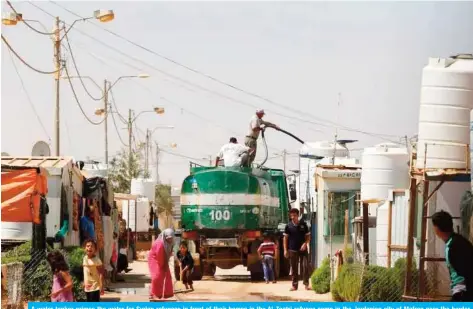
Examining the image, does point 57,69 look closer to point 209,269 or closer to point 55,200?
point 209,269

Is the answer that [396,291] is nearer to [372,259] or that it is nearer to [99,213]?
[372,259]

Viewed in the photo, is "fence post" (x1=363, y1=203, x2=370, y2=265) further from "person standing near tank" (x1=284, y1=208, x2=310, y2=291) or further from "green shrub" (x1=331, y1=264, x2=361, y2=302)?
"green shrub" (x1=331, y1=264, x2=361, y2=302)

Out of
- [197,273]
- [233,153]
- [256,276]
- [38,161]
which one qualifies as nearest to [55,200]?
[38,161]

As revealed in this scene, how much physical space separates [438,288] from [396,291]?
70 centimetres

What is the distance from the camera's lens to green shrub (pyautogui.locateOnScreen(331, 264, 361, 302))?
16641 millimetres

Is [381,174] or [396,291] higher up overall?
[381,174]

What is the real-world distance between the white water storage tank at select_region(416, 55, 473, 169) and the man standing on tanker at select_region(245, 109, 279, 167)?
34.6 ft

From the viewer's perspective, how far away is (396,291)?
16219 mm

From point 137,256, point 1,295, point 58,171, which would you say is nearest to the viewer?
point 1,295

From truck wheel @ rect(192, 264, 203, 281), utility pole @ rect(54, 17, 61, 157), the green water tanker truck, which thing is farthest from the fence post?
utility pole @ rect(54, 17, 61, 157)

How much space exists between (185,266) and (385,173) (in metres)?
4.70

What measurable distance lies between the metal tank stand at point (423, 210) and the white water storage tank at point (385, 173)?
6788mm

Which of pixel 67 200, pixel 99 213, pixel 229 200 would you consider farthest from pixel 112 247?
pixel 67 200

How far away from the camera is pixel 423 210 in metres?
15.1
